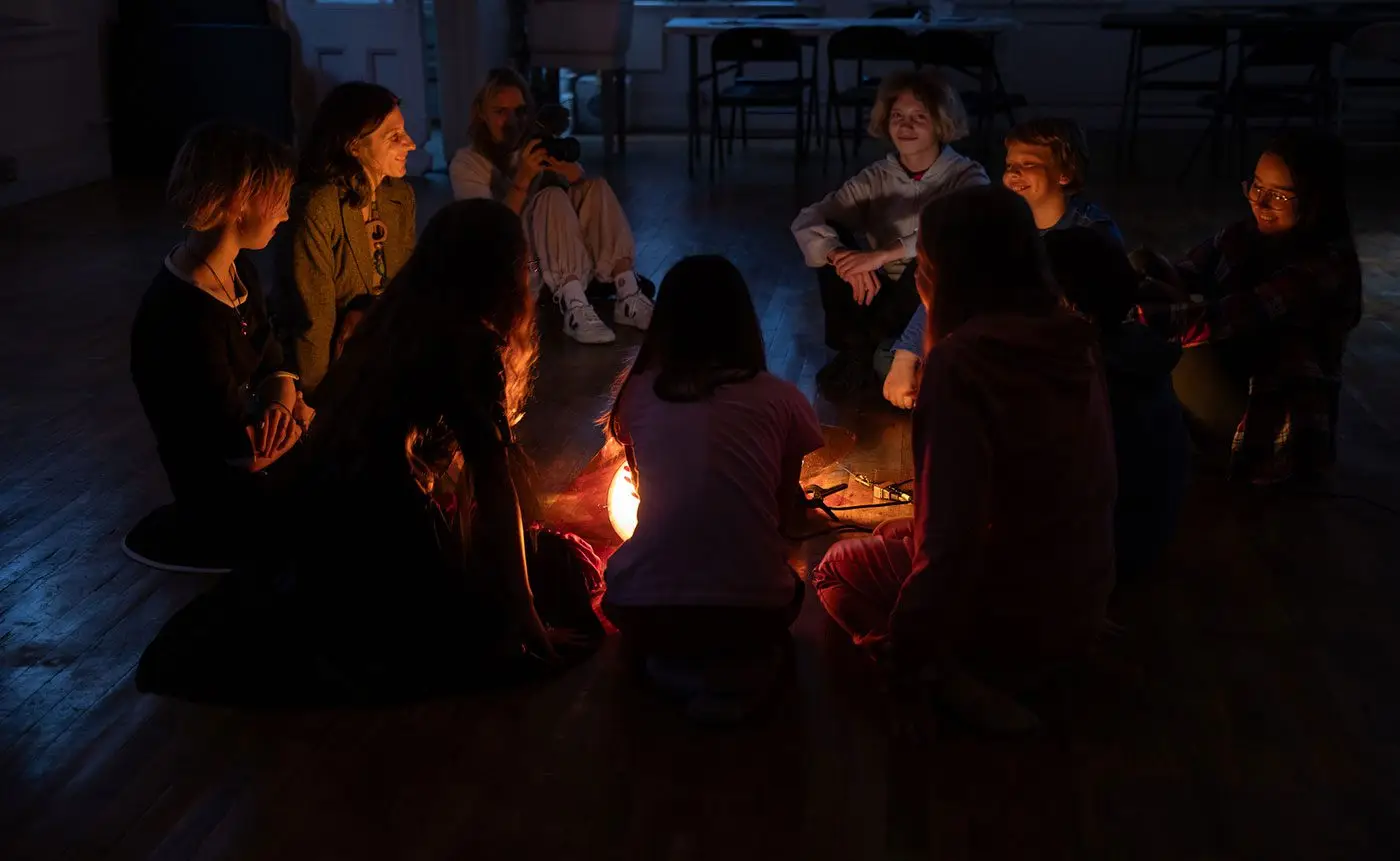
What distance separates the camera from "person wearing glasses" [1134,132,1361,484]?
3266 millimetres

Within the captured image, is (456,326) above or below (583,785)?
above

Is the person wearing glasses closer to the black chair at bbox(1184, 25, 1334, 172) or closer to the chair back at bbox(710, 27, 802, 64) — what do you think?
the black chair at bbox(1184, 25, 1334, 172)

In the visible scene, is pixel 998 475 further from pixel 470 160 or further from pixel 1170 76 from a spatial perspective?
pixel 1170 76

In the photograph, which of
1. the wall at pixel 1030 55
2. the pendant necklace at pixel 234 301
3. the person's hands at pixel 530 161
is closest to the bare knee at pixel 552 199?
the person's hands at pixel 530 161

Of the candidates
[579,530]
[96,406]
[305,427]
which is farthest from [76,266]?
[579,530]

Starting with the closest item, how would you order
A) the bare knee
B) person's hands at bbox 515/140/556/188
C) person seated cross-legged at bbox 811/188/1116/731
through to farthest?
person seated cross-legged at bbox 811/188/1116/731
person's hands at bbox 515/140/556/188
the bare knee

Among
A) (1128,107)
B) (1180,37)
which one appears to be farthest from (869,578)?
(1128,107)

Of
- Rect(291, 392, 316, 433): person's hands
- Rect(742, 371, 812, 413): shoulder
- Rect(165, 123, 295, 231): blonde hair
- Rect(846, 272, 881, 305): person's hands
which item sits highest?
Rect(165, 123, 295, 231): blonde hair

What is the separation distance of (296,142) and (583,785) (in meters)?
6.90

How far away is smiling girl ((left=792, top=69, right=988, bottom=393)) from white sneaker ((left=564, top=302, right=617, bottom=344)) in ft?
2.62

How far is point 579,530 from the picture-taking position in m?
3.13

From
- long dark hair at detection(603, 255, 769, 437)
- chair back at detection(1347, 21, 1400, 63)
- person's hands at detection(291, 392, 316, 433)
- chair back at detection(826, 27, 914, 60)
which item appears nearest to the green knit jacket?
person's hands at detection(291, 392, 316, 433)

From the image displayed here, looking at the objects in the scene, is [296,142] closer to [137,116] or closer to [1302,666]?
[137,116]

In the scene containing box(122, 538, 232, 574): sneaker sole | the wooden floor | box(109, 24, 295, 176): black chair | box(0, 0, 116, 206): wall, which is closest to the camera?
the wooden floor
